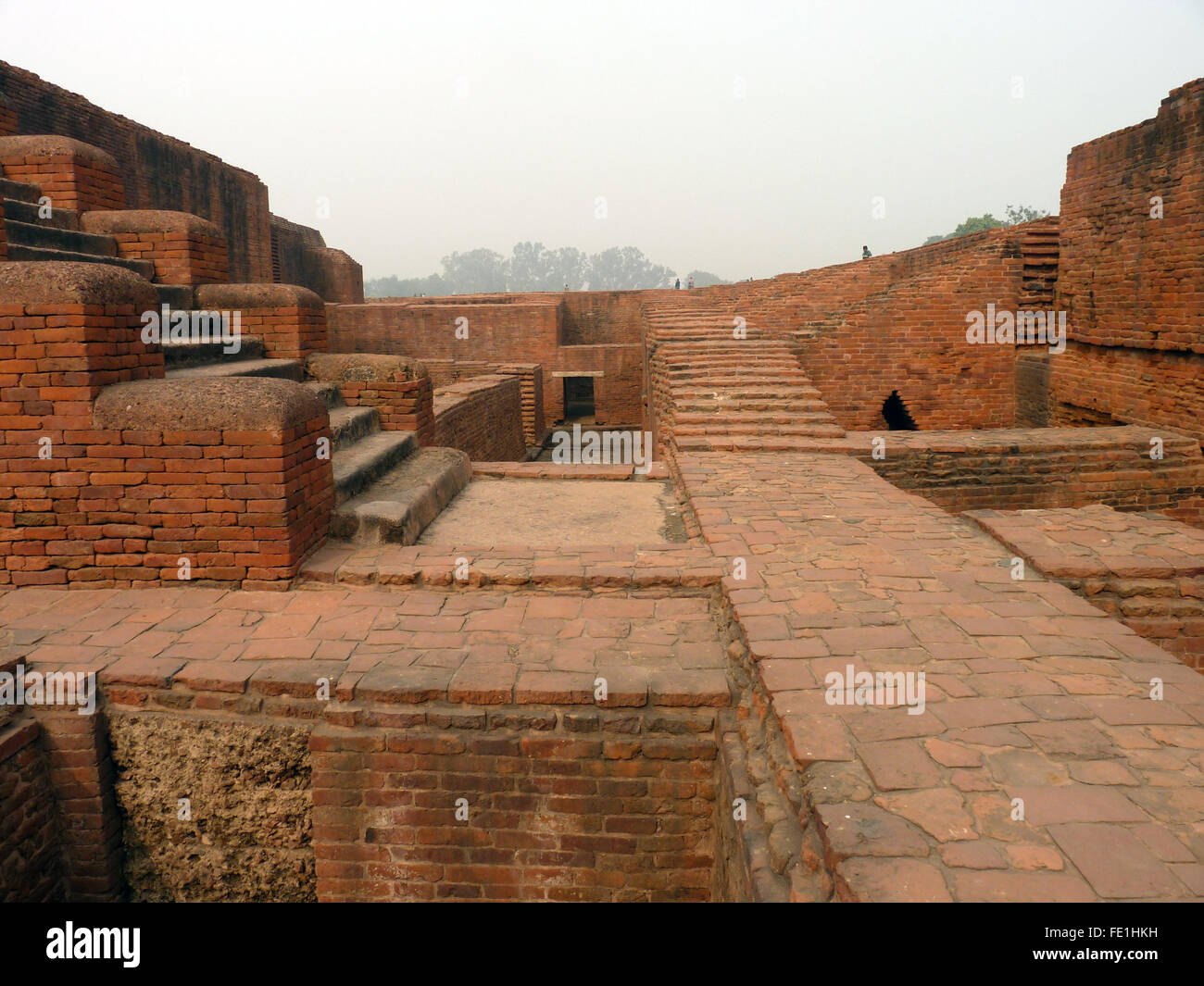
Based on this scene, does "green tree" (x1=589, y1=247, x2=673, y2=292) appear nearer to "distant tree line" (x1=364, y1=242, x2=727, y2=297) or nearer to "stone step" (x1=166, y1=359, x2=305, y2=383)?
"distant tree line" (x1=364, y1=242, x2=727, y2=297)

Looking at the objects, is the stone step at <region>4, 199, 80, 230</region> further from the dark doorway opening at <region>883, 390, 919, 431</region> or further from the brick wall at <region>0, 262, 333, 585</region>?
the dark doorway opening at <region>883, 390, 919, 431</region>

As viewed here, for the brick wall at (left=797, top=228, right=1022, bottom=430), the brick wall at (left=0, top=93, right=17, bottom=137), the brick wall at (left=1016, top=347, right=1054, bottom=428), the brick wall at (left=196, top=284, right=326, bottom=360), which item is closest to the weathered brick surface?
the brick wall at (left=0, top=93, right=17, bottom=137)

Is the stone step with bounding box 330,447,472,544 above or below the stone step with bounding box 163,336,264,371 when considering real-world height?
below

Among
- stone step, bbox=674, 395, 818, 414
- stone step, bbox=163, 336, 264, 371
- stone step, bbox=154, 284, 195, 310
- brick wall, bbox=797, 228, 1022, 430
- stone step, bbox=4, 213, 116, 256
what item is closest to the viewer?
stone step, bbox=163, 336, 264, 371

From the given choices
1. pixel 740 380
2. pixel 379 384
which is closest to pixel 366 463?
pixel 379 384

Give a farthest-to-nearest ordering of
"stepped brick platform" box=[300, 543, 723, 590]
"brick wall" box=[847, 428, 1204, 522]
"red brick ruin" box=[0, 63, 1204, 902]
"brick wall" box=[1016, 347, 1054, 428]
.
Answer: "brick wall" box=[1016, 347, 1054, 428] → "brick wall" box=[847, 428, 1204, 522] → "stepped brick platform" box=[300, 543, 723, 590] → "red brick ruin" box=[0, 63, 1204, 902]

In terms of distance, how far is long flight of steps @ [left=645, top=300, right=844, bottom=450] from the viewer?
225 inches

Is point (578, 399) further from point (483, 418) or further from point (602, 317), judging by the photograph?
point (483, 418)

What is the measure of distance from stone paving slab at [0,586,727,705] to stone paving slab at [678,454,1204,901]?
1.16ft

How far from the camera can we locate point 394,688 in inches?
99.8

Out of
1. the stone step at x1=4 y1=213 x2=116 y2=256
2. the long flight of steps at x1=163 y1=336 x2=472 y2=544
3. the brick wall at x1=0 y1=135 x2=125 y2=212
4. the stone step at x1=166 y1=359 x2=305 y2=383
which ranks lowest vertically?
the long flight of steps at x1=163 y1=336 x2=472 y2=544

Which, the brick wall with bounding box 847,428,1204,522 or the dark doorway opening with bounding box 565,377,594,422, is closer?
the brick wall with bounding box 847,428,1204,522

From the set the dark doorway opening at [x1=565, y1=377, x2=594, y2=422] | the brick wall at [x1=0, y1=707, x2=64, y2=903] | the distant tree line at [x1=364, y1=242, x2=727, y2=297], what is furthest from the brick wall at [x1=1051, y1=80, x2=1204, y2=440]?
the distant tree line at [x1=364, y1=242, x2=727, y2=297]
